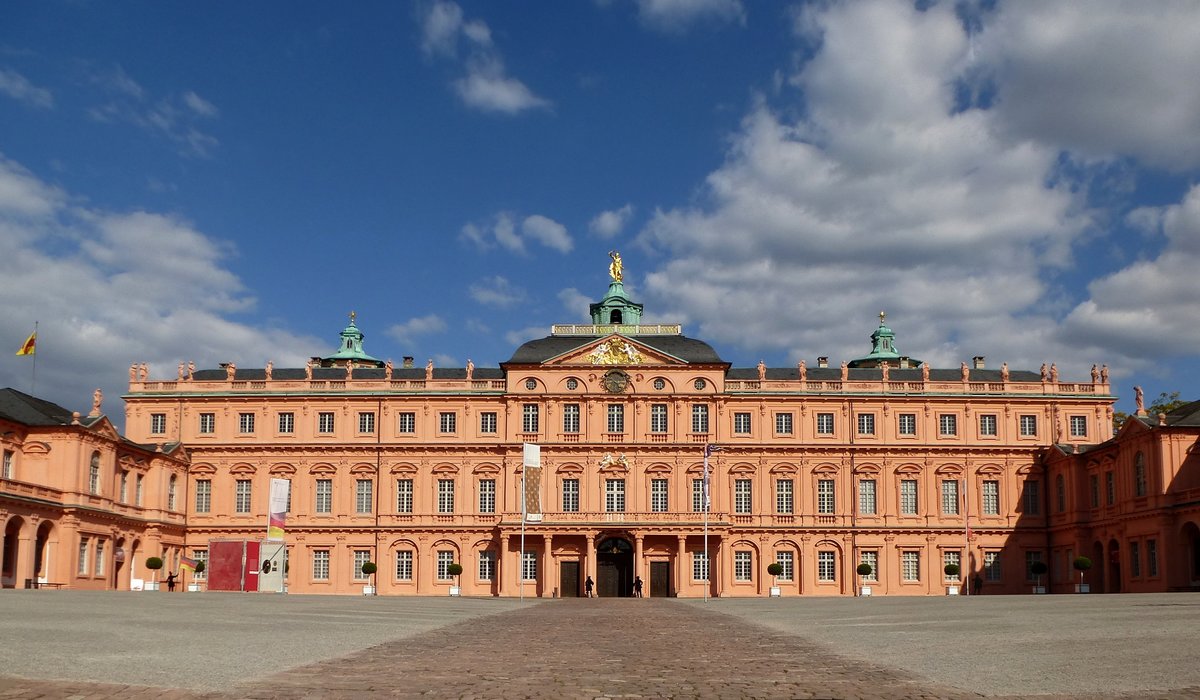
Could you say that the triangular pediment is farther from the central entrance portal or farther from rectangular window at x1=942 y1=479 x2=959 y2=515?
rectangular window at x1=942 y1=479 x2=959 y2=515

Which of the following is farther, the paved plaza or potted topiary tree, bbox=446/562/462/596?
potted topiary tree, bbox=446/562/462/596

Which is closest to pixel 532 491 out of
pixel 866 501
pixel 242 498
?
pixel 242 498

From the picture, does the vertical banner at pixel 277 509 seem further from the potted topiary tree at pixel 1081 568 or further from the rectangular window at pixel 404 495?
the potted topiary tree at pixel 1081 568

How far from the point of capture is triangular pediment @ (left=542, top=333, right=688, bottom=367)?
7556 centimetres

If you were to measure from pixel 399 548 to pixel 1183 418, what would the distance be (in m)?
46.0

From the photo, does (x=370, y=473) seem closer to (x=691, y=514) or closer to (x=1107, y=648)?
(x=691, y=514)

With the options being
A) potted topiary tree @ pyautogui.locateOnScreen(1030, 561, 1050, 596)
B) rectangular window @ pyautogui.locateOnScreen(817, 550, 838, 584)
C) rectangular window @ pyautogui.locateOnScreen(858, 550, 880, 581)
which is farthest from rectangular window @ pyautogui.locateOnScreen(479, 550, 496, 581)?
potted topiary tree @ pyautogui.locateOnScreen(1030, 561, 1050, 596)

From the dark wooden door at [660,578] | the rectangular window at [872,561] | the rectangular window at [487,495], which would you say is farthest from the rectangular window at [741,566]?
the rectangular window at [487,495]

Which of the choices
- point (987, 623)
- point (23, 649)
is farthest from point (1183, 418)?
point (23, 649)

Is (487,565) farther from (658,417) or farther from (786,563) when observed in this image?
(786,563)

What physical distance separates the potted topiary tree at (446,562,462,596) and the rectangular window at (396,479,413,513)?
183 inches

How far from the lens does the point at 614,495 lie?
246 feet

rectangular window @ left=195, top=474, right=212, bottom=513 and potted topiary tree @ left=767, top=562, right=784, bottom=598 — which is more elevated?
rectangular window @ left=195, top=474, right=212, bottom=513

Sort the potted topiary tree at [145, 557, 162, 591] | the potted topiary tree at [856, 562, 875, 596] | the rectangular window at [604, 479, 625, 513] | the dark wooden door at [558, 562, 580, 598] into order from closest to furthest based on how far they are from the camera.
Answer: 1. the potted topiary tree at [145, 557, 162, 591]
2. the potted topiary tree at [856, 562, 875, 596]
3. the dark wooden door at [558, 562, 580, 598]
4. the rectangular window at [604, 479, 625, 513]
